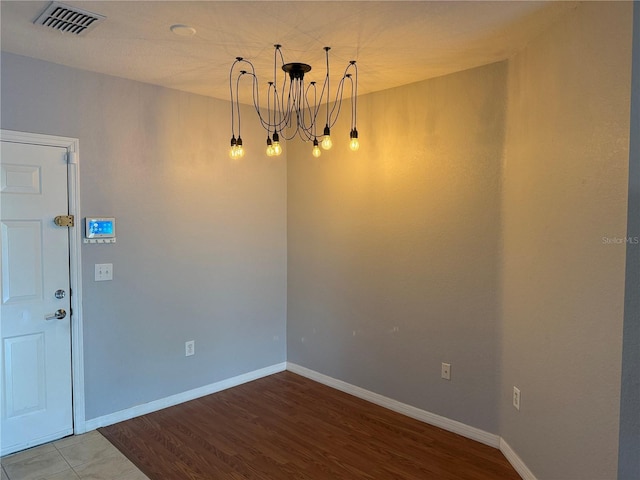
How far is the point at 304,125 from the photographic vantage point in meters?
4.23

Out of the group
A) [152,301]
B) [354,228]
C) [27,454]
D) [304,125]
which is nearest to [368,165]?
[354,228]

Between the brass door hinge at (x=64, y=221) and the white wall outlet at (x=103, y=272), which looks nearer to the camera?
the brass door hinge at (x=64, y=221)

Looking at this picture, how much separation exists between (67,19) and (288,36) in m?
1.16

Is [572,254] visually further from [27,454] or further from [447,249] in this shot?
[27,454]

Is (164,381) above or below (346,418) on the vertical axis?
above

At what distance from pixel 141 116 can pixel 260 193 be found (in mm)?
1275

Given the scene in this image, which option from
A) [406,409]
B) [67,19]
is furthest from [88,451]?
[67,19]

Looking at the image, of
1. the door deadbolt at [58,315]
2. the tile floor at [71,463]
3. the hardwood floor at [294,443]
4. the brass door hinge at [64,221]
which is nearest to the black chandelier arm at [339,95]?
the brass door hinge at [64,221]

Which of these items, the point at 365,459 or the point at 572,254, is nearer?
the point at 572,254

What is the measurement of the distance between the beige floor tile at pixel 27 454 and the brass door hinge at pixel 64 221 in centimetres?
151

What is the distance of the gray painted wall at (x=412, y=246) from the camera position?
9.76ft

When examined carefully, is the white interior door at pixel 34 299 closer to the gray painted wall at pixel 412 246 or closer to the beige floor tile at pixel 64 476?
the beige floor tile at pixel 64 476

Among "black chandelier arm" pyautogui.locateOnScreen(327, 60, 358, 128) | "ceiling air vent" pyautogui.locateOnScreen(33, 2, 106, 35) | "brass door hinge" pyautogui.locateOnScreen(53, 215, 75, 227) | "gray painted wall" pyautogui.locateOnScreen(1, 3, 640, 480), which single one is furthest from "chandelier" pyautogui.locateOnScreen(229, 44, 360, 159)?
"brass door hinge" pyautogui.locateOnScreen(53, 215, 75, 227)

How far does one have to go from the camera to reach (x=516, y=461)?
8.79 ft
